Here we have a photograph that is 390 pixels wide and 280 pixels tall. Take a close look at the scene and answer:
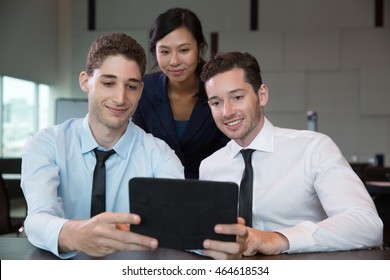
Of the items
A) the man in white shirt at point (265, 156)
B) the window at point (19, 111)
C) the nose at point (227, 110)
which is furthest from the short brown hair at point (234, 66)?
the window at point (19, 111)

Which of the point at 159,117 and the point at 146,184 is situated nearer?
the point at 146,184

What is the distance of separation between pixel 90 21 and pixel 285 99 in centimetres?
373

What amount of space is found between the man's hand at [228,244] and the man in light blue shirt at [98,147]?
1.58 feet

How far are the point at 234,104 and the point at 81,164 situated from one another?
0.54m

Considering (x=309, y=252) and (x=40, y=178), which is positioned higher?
(x=40, y=178)

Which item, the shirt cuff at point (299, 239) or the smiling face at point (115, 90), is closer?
the shirt cuff at point (299, 239)

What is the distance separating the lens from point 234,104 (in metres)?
1.66

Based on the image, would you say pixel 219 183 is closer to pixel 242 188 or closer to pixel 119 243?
pixel 119 243

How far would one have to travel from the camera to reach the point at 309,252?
1.15m

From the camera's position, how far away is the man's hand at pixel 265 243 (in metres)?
1.08

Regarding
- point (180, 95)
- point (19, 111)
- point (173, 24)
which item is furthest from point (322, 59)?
point (173, 24)

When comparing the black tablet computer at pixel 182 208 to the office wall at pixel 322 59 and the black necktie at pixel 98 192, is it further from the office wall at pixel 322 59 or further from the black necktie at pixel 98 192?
the office wall at pixel 322 59

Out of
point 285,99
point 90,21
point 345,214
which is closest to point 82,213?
point 345,214

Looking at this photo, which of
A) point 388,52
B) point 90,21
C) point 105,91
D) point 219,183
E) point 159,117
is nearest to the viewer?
point 219,183
